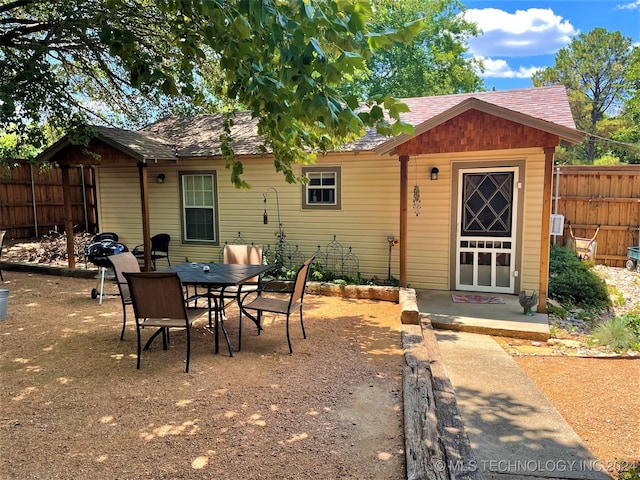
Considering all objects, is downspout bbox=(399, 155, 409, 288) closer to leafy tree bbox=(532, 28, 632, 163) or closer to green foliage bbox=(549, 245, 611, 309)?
green foliage bbox=(549, 245, 611, 309)

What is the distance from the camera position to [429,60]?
23.3m

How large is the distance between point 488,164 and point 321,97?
562cm

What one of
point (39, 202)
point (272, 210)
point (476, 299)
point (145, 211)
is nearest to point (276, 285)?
point (272, 210)

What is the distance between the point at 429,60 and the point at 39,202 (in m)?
20.0

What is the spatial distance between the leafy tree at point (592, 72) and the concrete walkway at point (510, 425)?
78.2 ft

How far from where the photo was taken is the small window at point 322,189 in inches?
326

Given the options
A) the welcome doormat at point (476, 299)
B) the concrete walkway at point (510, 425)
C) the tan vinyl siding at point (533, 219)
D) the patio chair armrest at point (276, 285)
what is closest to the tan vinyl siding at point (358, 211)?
the tan vinyl siding at point (533, 219)

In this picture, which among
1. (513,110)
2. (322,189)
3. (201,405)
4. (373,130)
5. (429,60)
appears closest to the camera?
(201,405)

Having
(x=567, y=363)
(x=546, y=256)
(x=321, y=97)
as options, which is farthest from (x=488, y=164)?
(x=321, y=97)

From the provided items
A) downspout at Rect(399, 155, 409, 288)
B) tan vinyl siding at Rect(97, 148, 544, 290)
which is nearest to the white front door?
tan vinyl siding at Rect(97, 148, 544, 290)

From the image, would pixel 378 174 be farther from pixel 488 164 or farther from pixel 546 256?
pixel 546 256

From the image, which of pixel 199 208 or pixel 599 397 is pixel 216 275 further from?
pixel 199 208

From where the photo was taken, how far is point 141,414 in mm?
3094

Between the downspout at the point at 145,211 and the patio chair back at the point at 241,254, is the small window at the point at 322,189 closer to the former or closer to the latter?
the patio chair back at the point at 241,254
